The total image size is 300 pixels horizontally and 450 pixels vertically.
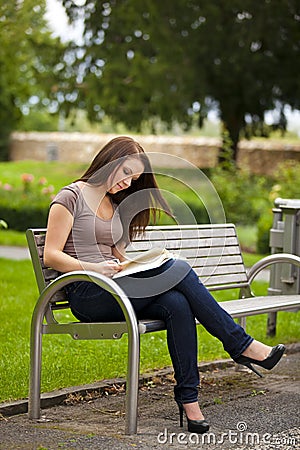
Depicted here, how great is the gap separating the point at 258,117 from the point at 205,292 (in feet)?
66.4

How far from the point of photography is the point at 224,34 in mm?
22219

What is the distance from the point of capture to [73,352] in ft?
18.7

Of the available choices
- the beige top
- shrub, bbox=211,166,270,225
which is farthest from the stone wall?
the beige top

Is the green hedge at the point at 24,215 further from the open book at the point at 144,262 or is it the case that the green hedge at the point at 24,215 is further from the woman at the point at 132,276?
the open book at the point at 144,262

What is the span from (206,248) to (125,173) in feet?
4.12

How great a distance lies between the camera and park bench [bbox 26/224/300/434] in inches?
157

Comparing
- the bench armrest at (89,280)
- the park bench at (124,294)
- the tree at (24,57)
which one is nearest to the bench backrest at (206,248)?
the park bench at (124,294)

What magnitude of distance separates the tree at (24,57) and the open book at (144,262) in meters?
6.12

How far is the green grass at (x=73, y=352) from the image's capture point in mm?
4934

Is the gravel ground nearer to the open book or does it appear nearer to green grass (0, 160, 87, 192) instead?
the open book

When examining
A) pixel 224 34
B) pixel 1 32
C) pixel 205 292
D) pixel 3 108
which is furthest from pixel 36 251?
pixel 3 108

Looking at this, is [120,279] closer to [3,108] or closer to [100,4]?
[100,4]

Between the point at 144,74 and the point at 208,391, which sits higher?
the point at 144,74

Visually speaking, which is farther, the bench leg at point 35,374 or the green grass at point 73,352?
the green grass at point 73,352
